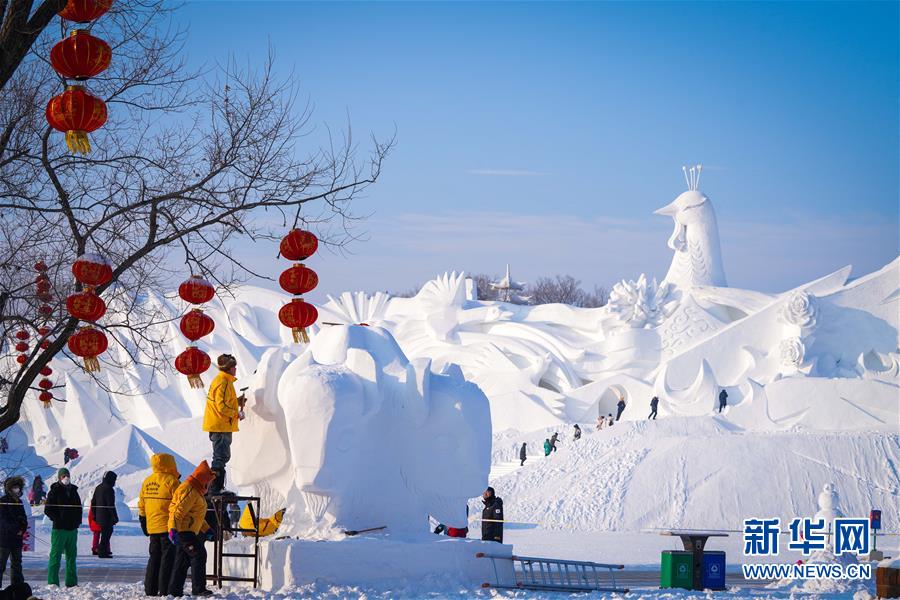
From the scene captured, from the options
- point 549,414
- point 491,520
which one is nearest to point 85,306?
point 491,520

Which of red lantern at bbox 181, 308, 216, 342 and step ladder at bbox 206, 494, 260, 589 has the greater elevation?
red lantern at bbox 181, 308, 216, 342

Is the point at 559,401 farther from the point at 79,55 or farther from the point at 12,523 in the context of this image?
the point at 79,55

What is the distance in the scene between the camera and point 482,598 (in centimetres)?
856

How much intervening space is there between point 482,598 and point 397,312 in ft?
90.4

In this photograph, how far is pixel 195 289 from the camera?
9.37 metres

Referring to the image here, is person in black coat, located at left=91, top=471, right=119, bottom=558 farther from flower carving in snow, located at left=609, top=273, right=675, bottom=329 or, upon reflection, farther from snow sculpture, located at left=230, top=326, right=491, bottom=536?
flower carving in snow, located at left=609, top=273, right=675, bottom=329

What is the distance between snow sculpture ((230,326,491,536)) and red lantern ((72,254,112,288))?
1707 mm

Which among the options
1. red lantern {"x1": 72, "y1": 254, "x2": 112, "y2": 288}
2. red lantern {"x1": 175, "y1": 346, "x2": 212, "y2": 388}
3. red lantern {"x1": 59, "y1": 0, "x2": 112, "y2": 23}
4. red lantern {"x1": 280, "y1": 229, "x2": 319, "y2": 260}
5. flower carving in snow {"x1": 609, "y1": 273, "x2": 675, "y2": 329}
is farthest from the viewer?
flower carving in snow {"x1": 609, "y1": 273, "x2": 675, "y2": 329}

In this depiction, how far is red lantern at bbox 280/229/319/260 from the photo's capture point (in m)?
9.27

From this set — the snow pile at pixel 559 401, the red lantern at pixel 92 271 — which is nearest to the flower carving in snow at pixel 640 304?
the snow pile at pixel 559 401

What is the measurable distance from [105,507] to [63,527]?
236cm

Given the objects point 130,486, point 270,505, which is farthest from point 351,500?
point 130,486

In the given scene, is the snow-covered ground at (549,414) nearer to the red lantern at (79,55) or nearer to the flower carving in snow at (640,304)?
the flower carving in snow at (640,304)

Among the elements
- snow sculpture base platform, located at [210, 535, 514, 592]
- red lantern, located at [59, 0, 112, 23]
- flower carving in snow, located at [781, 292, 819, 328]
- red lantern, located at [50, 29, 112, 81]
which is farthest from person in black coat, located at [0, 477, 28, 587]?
flower carving in snow, located at [781, 292, 819, 328]
